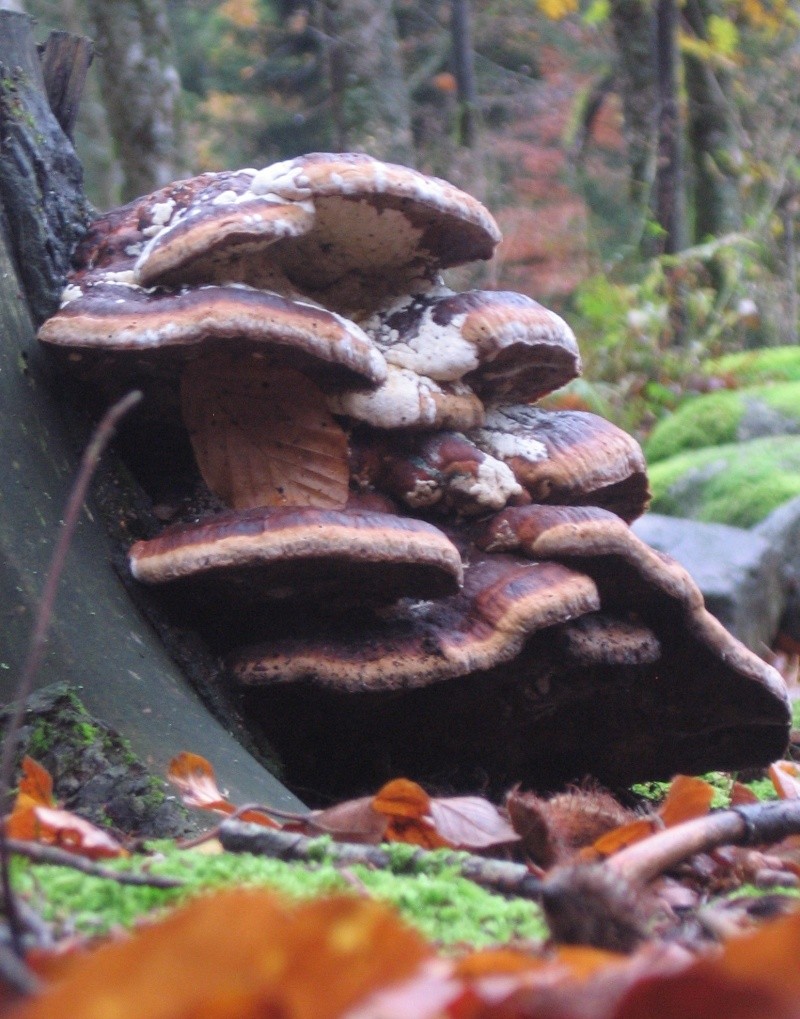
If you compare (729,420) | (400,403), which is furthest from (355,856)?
(729,420)

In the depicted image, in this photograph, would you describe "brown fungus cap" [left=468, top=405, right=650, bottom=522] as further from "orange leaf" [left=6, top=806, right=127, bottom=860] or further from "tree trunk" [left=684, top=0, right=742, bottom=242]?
"tree trunk" [left=684, top=0, right=742, bottom=242]

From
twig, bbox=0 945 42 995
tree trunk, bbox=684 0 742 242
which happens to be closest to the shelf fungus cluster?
twig, bbox=0 945 42 995

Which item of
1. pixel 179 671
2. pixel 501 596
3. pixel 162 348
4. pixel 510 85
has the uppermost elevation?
pixel 162 348

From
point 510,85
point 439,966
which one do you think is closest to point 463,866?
point 439,966

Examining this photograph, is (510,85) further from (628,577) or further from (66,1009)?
(66,1009)

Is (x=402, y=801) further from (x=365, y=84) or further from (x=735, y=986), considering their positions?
(x=365, y=84)

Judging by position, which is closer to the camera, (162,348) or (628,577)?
(162,348)

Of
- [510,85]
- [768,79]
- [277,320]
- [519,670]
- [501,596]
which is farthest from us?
[510,85]
